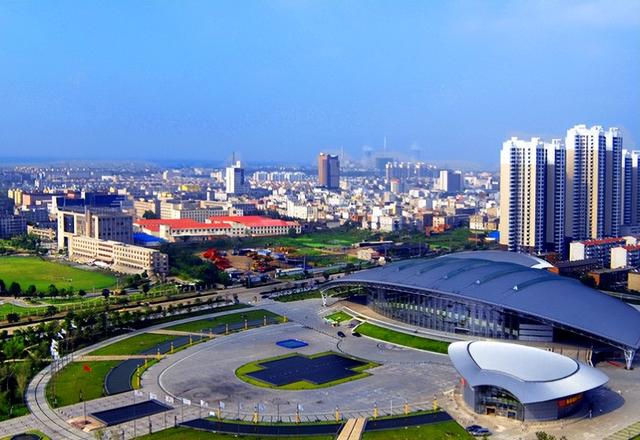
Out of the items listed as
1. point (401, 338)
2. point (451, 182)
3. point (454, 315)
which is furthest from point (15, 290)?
point (451, 182)

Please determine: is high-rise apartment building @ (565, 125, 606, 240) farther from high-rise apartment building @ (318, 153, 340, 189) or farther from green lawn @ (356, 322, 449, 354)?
high-rise apartment building @ (318, 153, 340, 189)

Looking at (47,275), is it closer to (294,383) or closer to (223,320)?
(223,320)

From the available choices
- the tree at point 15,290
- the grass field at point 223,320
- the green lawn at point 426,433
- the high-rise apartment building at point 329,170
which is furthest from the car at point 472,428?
the high-rise apartment building at point 329,170

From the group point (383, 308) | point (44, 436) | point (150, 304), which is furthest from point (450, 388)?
A: point (150, 304)

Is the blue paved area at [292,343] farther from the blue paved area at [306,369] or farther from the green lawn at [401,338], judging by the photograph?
the green lawn at [401,338]

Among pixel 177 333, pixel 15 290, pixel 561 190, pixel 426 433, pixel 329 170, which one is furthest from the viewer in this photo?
pixel 329 170

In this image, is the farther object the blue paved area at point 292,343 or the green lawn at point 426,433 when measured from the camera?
the blue paved area at point 292,343

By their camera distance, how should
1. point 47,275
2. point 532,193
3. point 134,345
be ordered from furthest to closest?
1. point 532,193
2. point 47,275
3. point 134,345
